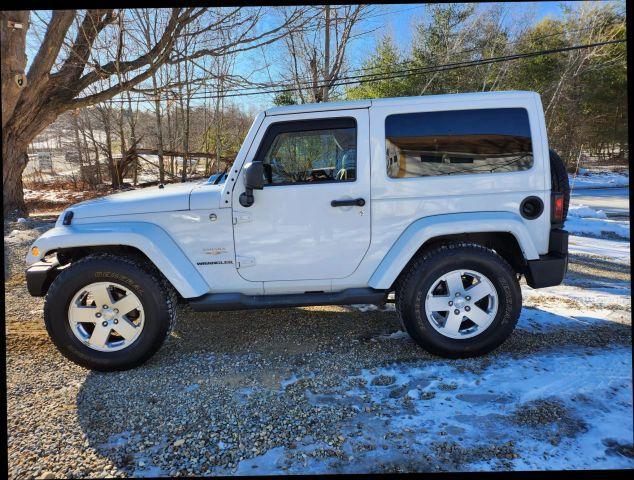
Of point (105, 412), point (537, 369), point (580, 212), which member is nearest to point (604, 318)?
point (537, 369)

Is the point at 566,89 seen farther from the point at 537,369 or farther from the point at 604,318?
the point at 537,369

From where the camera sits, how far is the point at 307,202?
10.3ft

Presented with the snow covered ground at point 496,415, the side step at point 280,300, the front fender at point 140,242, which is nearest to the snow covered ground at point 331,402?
the snow covered ground at point 496,415

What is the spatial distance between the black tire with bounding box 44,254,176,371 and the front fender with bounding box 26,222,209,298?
0.15 meters

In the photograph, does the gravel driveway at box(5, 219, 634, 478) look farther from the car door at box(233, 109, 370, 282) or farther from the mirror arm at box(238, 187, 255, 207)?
the mirror arm at box(238, 187, 255, 207)

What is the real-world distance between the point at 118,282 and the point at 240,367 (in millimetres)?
1172

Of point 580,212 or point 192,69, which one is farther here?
point 192,69

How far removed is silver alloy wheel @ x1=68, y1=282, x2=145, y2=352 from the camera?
3.11 meters

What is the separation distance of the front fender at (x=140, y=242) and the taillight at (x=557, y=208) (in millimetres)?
2932

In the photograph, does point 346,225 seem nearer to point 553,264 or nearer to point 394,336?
point 394,336

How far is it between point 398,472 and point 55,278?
2.93 metres

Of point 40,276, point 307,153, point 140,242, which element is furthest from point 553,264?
point 40,276

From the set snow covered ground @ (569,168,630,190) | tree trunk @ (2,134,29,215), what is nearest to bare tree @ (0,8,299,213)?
tree trunk @ (2,134,29,215)

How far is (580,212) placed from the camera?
31.0 feet
